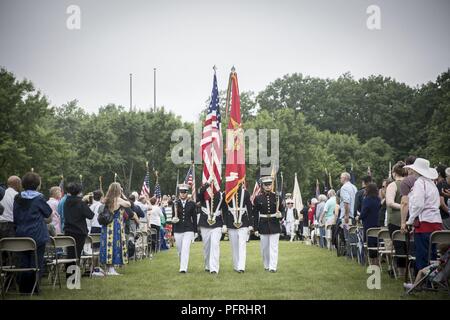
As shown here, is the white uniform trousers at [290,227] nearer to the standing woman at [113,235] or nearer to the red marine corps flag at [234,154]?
the red marine corps flag at [234,154]

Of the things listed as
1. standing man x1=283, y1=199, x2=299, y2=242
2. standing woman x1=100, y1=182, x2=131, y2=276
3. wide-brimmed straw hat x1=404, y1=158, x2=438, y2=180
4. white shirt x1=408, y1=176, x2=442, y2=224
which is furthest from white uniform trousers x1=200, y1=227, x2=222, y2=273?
standing man x1=283, y1=199, x2=299, y2=242

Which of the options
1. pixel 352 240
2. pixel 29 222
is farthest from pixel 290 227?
pixel 29 222

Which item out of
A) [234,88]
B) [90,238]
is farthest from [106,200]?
[234,88]

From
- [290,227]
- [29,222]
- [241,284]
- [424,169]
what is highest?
[424,169]

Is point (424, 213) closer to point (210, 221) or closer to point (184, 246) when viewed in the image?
point (210, 221)

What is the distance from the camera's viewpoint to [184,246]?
58.9 ft

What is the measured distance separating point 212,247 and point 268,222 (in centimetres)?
169

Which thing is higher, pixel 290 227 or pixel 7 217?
pixel 7 217

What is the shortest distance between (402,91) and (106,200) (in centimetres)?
6600

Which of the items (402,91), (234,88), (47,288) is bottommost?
(47,288)

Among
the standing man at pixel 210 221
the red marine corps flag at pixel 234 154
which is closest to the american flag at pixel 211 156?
the standing man at pixel 210 221

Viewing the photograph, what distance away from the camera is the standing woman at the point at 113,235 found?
1775cm

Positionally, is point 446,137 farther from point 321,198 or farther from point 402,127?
point 321,198
